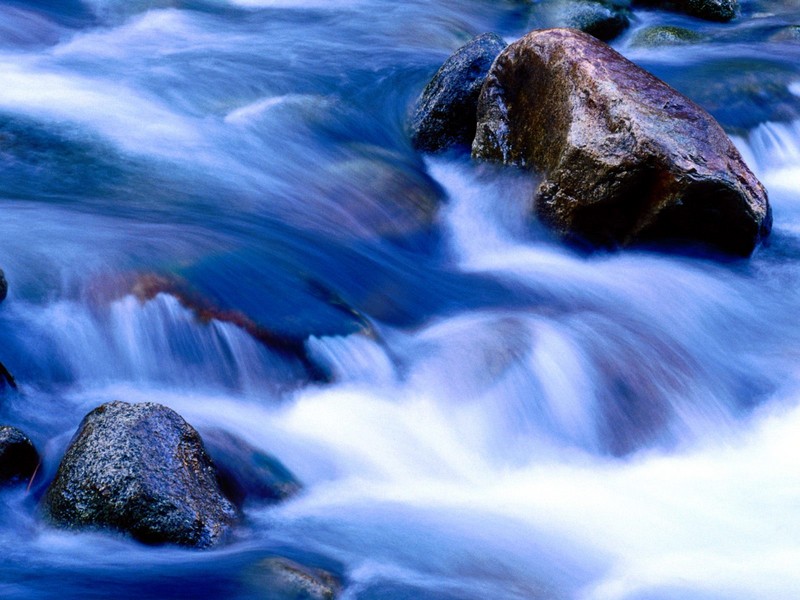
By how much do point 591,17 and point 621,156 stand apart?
15.6ft

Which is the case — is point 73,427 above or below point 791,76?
below

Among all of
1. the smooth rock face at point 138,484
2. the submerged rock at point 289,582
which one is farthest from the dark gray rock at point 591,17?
the submerged rock at point 289,582

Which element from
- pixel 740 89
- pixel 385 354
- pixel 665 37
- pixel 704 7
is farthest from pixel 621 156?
pixel 704 7

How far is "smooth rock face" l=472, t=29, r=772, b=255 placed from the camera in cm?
588

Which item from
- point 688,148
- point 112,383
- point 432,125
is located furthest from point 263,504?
point 432,125

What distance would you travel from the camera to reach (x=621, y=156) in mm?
5871

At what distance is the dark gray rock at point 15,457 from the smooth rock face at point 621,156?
140 inches

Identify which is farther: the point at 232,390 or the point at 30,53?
the point at 30,53

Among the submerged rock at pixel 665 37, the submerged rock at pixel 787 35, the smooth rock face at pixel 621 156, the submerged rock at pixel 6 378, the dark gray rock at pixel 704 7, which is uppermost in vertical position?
the dark gray rock at pixel 704 7

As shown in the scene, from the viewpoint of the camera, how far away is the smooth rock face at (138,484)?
3713mm

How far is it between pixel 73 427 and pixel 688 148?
3.76 metres

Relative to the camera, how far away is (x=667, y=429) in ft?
16.4

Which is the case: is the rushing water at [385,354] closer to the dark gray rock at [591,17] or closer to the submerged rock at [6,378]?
the submerged rock at [6,378]

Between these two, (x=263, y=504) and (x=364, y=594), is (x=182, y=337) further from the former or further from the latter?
(x=364, y=594)
